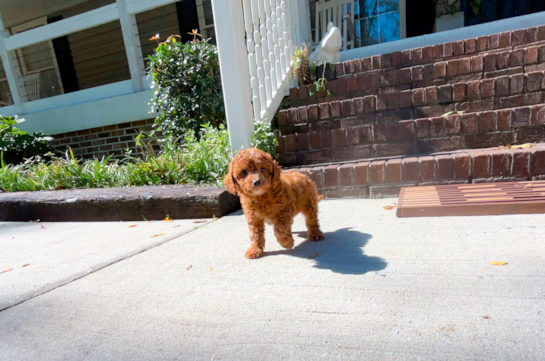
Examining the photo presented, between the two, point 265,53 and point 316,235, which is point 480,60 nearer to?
point 265,53

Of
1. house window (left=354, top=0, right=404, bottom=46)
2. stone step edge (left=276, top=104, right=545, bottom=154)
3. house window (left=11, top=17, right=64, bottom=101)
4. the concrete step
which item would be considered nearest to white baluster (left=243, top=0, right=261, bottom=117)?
stone step edge (left=276, top=104, right=545, bottom=154)

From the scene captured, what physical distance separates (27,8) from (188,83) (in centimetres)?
1003

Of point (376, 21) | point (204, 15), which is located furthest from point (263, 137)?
point (204, 15)

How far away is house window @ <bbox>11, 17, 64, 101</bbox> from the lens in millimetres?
11984

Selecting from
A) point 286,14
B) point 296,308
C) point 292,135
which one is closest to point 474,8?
point 286,14

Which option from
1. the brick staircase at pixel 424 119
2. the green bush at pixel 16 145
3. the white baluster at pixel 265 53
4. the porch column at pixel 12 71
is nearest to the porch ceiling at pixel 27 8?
the porch column at pixel 12 71

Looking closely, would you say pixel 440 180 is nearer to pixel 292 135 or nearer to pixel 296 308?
pixel 292 135

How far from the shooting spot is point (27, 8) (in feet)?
36.2

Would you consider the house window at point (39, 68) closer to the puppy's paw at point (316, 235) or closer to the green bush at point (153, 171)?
the green bush at point (153, 171)

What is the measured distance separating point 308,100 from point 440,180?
2.04 meters

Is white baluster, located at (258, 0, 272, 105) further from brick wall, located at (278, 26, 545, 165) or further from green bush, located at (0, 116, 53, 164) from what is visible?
green bush, located at (0, 116, 53, 164)

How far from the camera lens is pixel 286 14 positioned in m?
4.88

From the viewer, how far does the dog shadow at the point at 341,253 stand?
190cm

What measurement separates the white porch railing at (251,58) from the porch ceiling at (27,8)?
952 centimetres
